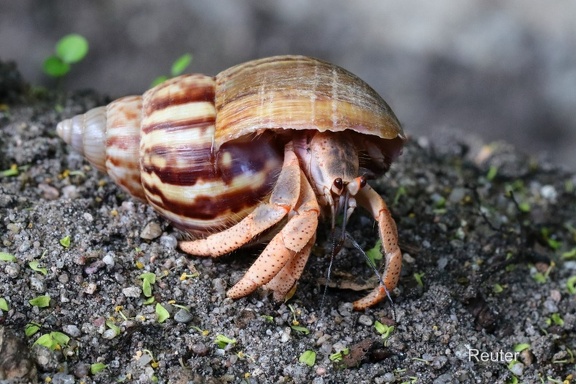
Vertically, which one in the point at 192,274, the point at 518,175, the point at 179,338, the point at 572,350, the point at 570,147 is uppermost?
the point at 570,147

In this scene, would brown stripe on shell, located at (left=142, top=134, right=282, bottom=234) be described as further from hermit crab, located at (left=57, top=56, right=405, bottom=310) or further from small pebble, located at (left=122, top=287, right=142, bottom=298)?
small pebble, located at (left=122, top=287, right=142, bottom=298)

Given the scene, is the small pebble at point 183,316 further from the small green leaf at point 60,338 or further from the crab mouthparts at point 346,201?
the crab mouthparts at point 346,201

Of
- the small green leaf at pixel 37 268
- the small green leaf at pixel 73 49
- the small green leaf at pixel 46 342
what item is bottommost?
the small green leaf at pixel 46 342

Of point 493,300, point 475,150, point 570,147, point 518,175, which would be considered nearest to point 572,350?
point 493,300

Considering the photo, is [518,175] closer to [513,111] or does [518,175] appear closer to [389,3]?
[513,111]

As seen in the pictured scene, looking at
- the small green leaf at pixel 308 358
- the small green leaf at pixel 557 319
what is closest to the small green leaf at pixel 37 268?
the small green leaf at pixel 308 358

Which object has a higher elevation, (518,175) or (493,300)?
(518,175)

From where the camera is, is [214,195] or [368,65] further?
[368,65]
